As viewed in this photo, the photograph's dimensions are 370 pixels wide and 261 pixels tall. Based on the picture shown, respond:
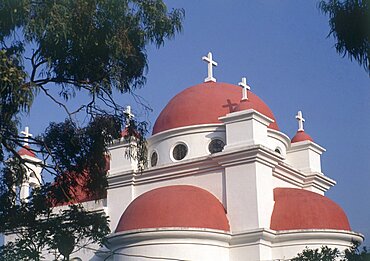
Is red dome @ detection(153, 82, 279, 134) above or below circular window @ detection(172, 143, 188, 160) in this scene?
above

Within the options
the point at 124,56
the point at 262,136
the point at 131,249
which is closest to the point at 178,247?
the point at 131,249

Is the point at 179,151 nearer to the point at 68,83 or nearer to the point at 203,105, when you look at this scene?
the point at 203,105

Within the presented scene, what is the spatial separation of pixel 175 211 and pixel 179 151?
3.67 m

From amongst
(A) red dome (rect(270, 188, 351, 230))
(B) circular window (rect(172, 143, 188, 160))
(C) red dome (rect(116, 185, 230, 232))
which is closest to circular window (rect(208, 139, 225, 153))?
(B) circular window (rect(172, 143, 188, 160))

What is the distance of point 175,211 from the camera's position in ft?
76.3

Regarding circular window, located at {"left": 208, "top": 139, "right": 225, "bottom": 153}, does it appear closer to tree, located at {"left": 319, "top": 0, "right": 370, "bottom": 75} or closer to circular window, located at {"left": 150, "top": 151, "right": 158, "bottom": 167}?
circular window, located at {"left": 150, "top": 151, "right": 158, "bottom": 167}

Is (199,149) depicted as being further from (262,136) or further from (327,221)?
(327,221)

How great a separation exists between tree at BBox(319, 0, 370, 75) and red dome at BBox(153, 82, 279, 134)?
13.6 meters

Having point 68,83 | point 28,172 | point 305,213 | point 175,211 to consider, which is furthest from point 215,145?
point 68,83

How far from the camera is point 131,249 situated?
23.4 meters

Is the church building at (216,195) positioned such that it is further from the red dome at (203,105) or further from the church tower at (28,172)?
the church tower at (28,172)

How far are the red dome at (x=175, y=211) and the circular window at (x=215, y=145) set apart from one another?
195 cm

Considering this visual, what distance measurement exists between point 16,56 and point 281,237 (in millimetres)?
13302

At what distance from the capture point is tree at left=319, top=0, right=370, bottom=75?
40.4 feet
